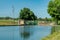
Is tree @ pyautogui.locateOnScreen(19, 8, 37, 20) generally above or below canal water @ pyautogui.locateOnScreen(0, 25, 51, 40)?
above

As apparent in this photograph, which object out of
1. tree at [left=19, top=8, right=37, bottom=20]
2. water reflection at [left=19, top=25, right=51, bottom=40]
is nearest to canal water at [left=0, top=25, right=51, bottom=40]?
water reflection at [left=19, top=25, right=51, bottom=40]

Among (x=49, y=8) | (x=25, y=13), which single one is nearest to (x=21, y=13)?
(x=25, y=13)

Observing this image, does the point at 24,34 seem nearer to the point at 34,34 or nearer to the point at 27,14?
the point at 34,34

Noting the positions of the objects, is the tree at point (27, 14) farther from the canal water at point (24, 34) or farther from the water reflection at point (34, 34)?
the canal water at point (24, 34)

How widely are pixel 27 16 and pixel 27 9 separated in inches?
296

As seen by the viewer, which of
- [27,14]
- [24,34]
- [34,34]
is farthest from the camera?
[27,14]

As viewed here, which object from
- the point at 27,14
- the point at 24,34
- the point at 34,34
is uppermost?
the point at 27,14

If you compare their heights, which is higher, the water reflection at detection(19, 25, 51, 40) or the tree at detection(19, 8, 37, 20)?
the tree at detection(19, 8, 37, 20)

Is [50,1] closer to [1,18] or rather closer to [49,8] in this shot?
[49,8]

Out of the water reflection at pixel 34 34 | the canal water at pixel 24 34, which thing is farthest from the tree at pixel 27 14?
the canal water at pixel 24 34

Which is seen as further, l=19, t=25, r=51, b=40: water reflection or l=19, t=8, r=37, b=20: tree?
l=19, t=8, r=37, b=20: tree

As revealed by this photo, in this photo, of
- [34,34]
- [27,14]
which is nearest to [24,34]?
[34,34]

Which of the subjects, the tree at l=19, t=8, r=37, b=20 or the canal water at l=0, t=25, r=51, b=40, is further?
the tree at l=19, t=8, r=37, b=20

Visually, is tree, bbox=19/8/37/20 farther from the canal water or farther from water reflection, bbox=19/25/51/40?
the canal water
